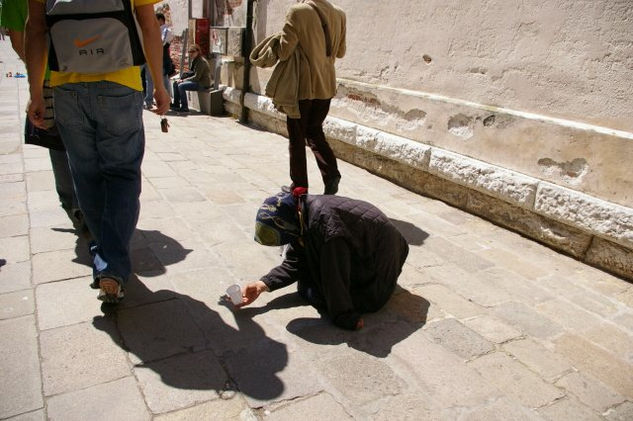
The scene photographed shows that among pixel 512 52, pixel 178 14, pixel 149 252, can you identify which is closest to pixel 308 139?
pixel 149 252

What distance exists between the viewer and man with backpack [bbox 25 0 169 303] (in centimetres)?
224

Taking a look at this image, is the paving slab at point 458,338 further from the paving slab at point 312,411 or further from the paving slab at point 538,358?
the paving slab at point 312,411

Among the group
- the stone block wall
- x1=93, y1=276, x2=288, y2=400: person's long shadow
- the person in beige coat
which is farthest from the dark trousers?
x1=93, y1=276, x2=288, y2=400: person's long shadow

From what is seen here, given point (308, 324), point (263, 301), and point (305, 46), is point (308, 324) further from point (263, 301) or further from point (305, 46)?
point (305, 46)

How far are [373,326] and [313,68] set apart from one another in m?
2.14

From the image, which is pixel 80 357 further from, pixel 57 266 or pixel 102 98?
pixel 102 98

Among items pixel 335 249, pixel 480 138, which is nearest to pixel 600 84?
pixel 480 138

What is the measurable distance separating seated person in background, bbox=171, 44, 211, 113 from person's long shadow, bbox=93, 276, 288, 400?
7.19 metres

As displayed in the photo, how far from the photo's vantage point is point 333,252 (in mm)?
2508

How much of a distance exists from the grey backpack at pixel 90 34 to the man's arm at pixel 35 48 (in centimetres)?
7

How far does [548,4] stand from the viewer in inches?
147

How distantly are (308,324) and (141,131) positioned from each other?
1.29 meters

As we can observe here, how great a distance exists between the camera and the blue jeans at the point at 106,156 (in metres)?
2.39

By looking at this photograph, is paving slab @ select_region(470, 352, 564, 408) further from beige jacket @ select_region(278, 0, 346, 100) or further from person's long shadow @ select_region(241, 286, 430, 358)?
beige jacket @ select_region(278, 0, 346, 100)
